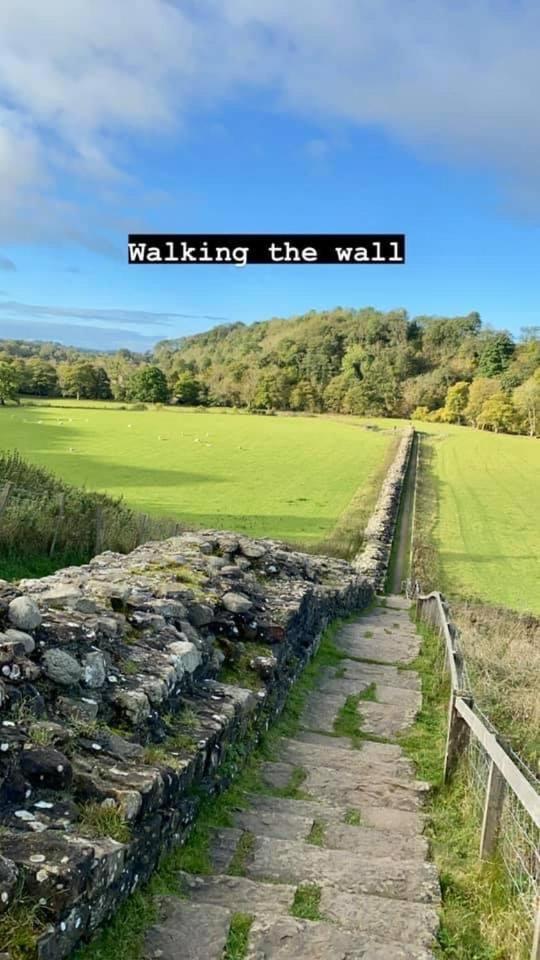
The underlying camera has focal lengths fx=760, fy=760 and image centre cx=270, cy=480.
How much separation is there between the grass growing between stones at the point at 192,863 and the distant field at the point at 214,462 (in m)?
20.6

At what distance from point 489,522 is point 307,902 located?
3454 cm

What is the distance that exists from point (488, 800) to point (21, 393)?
10272 centimetres

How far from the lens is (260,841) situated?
15.0 feet

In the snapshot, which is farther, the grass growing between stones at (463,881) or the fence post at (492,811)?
the fence post at (492,811)

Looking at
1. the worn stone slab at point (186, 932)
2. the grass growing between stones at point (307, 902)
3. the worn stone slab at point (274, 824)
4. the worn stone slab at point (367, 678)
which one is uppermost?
the worn stone slab at point (186, 932)

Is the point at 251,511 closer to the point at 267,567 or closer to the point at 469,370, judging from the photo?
the point at 267,567

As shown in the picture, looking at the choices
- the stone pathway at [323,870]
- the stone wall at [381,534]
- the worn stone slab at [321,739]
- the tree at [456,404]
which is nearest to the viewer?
the stone pathway at [323,870]

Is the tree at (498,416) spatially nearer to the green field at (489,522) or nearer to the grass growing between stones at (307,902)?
the green field at (489,522)

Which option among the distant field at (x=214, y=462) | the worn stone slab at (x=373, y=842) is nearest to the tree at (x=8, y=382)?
the distant field at (x=214, y=462)

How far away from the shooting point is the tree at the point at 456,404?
105 metres

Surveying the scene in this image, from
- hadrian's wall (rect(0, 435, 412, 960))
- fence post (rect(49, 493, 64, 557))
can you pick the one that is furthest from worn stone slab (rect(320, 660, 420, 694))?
fence post (rect(49, 493, 64, 557))

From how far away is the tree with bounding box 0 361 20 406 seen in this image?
8781 cm

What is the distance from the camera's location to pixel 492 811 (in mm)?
4547

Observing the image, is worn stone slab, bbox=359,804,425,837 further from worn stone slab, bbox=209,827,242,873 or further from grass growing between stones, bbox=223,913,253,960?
grass growing between stones, bbox=223,913,253,960
